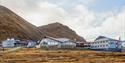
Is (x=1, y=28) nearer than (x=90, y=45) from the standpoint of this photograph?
No

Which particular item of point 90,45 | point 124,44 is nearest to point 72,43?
point 90,45

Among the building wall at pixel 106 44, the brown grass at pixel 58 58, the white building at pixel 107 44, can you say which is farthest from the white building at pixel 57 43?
the brown grass at pixel 58 58

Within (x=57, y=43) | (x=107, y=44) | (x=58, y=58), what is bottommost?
(x=58, y=58)

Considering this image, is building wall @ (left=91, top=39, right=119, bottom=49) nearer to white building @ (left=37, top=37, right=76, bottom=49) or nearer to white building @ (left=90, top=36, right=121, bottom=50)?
white building @ (left=90, top=36, right=121, bottom=50)

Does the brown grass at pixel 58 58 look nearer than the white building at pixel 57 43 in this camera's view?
Yes

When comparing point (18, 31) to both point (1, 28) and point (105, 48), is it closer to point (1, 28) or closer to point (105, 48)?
point (1, 28)

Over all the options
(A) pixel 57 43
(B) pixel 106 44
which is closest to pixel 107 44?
(B) pixel 106 44

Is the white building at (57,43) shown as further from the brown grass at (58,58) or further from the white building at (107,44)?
the brown grass at (58,58)

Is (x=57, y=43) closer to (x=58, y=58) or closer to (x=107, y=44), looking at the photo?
(x=107, y=44)

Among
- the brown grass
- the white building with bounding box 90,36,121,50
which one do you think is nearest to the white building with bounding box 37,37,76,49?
the white building with bounding box 90,36,121,50

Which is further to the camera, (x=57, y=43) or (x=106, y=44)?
(x=57, y=43)

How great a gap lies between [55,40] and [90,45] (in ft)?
64.2

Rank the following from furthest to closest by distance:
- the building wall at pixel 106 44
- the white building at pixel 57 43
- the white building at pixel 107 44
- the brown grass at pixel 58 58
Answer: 1. the white building at pixel 57 43
2. the building wall at pixel 106 44
3. the white building at pixel 107 44
4. the brown grass at pixel 58 58

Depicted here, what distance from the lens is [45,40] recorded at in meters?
118
